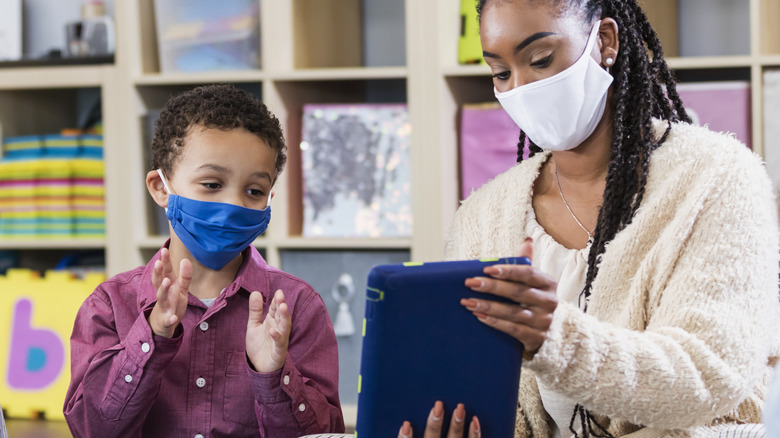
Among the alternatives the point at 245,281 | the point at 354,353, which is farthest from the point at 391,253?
the point at 245,281

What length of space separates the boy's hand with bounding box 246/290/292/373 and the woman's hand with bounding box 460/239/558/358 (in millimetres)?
319

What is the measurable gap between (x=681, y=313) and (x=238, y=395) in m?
0.63

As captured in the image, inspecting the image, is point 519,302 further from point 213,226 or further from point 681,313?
point 213,226

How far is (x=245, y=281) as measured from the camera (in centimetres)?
127

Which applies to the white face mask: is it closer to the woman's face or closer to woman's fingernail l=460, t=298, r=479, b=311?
the woman's face

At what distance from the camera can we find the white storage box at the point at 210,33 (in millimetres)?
2176

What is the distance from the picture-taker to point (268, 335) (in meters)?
1.13

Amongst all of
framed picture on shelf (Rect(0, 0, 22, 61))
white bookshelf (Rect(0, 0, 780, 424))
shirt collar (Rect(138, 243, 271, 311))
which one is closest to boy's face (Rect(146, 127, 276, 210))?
shirt collar (Rect(138, 243, 271, 311))

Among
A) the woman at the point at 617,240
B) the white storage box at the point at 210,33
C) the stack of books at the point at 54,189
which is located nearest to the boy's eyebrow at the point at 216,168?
the woman at the point at 617,240

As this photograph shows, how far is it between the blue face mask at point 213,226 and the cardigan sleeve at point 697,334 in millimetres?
501

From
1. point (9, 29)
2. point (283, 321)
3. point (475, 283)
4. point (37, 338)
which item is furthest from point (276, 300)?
point (9, 29)

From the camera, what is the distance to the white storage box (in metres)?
2.18

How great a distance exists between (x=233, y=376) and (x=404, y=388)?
17.6 inches

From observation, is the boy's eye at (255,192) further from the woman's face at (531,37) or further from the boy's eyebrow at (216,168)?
the woman's face at (531,37)
